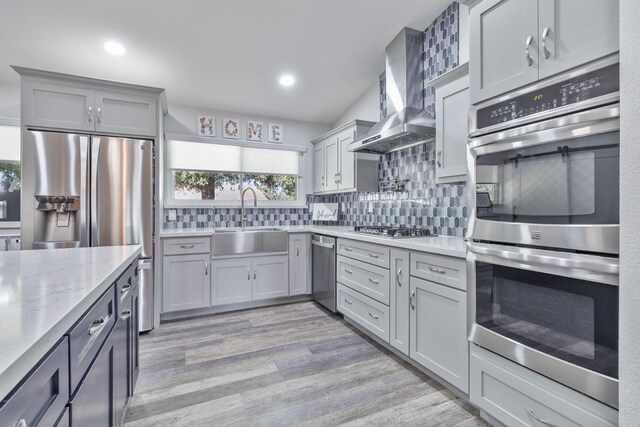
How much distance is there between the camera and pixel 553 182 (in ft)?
4.34

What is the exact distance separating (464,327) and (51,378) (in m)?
1.82

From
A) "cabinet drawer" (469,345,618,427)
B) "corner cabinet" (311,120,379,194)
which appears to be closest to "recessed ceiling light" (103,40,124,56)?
"corner cabinet" (311,120,379,194)

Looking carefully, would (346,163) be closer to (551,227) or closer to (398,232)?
(398,232)

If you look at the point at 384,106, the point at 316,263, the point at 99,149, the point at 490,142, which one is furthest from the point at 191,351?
the point at 384,106

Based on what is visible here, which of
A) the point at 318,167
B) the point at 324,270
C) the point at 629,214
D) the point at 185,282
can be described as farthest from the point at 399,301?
the point at 318,167

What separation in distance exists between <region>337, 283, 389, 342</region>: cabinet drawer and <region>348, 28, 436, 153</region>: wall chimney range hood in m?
1.45

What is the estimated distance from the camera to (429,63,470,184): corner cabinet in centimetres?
220

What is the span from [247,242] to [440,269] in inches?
87.4

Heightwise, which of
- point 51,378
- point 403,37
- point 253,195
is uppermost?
point 403,37

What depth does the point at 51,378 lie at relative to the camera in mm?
697

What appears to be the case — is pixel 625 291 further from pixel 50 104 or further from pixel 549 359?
pixel 50 104

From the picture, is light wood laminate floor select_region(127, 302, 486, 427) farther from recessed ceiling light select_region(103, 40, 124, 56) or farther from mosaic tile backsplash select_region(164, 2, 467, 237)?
recessed ceiling light select_region(103, 40, 124, 56)

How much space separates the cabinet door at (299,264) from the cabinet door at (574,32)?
9.48ft

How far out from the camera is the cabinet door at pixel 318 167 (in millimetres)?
4316
